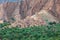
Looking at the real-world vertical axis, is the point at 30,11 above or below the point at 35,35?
above

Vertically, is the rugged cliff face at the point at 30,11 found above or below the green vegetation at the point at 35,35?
above

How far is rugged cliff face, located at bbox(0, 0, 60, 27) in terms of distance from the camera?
17172mm

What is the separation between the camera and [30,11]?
2105 cm

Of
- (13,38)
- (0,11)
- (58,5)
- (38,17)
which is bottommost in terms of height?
(13,38)

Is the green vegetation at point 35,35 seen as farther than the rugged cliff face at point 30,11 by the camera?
No

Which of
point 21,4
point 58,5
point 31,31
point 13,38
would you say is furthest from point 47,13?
point 13,38

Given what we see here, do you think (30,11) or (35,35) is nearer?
(35,35)

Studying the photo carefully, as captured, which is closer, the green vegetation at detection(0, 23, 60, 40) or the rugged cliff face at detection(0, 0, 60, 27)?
the green vegetation at detection(0, 23, 60, 40)

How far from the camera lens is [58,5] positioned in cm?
1959

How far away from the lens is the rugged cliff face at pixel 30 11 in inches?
676

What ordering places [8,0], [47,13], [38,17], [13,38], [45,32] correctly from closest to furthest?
[13,38] < [45,32] < [38,17] < [47,13] < [8,0]

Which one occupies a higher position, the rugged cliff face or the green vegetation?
the rugged cliff face

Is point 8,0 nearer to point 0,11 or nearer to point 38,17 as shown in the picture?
point 0,11

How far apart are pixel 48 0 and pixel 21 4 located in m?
2.99
